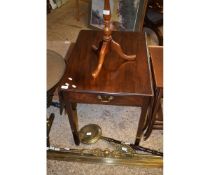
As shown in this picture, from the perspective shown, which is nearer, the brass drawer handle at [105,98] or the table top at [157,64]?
the brass drawer handle at [105,98]

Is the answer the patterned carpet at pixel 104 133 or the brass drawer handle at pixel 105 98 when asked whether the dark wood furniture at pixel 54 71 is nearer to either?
the brass drawer handle at pixel 105 98

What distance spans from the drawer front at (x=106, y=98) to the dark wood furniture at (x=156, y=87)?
0.19 m

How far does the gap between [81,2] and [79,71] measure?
101 inches

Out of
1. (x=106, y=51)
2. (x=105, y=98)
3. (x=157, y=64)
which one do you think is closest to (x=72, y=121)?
(x=105, y=98)

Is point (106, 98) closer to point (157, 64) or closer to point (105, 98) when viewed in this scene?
point (105, 98)

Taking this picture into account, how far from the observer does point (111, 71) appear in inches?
47.1

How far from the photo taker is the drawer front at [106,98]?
1.11 meters

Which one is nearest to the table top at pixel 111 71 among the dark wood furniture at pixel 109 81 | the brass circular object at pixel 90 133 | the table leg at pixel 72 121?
the dark wood furniture at pixel 109 81

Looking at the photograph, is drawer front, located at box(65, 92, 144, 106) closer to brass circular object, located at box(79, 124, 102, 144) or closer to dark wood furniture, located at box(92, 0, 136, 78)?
dark wood furniture, located at box(92, 0, 136, 78)

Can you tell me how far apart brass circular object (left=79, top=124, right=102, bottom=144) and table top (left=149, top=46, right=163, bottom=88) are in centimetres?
60

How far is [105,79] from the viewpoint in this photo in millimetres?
1148

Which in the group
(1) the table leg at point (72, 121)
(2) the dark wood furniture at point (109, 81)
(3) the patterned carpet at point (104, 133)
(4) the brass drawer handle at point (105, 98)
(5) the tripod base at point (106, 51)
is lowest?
(3) the patterned carpet at point (104, 133)

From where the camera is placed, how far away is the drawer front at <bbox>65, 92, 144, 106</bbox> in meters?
1.11
